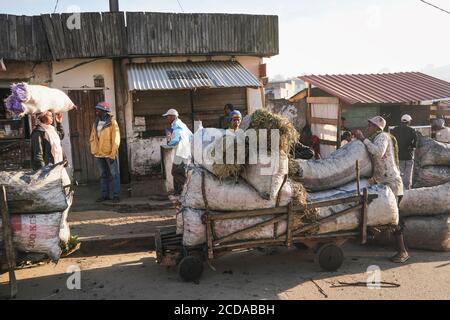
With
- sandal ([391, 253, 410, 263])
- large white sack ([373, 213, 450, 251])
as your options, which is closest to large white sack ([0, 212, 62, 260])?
sandal ([391, 253, 410, 263])

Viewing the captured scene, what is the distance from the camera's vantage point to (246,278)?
16.8ft

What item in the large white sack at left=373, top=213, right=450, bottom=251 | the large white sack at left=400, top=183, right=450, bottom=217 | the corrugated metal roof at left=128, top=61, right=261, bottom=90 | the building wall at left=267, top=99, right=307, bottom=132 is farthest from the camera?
the building wall at left=267, top=99, right=307, bottom=132

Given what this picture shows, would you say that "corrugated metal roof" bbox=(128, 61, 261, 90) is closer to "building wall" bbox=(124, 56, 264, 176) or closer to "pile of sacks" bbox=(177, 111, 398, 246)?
"building wall" bbox=(124, 56, 264, 176)

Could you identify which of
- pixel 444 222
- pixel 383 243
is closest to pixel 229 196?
pixel 383 243

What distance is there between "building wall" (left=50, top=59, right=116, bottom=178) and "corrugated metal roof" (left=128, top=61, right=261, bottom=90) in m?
0.61

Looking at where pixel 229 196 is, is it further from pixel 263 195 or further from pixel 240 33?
pixel 240 33

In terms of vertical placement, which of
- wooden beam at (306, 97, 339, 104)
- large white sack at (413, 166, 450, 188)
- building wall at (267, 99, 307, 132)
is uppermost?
wooden beam at (306, 97, 339, 104)

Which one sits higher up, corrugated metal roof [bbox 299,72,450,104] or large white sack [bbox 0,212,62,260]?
corrugated metal roof [bbox 299,72,450,104]

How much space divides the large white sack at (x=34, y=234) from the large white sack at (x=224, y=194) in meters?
1.51

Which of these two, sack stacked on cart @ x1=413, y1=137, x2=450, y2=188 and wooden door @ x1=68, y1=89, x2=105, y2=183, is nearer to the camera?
sack stacked on cart @ x1=413, y1=137, x2=450, y2=188

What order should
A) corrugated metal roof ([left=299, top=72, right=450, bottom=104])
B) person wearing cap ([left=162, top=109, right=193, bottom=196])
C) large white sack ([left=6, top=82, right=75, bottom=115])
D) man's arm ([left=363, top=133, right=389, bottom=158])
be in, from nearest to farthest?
1. large white sack ([left=6, top=82, right=75, bottom=115])
2. man's arm ([left=363, top=133, right=389, bottom=158])
3. person wearing cap ([left=162, top=109, right=193, bottom=196])
4. corrugated metal roof ([left=299, top=72, right=450, bottom=104])

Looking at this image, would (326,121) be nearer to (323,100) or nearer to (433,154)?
(323,100)

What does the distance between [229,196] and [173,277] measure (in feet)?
4.16

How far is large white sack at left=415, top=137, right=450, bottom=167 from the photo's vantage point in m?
6.72
